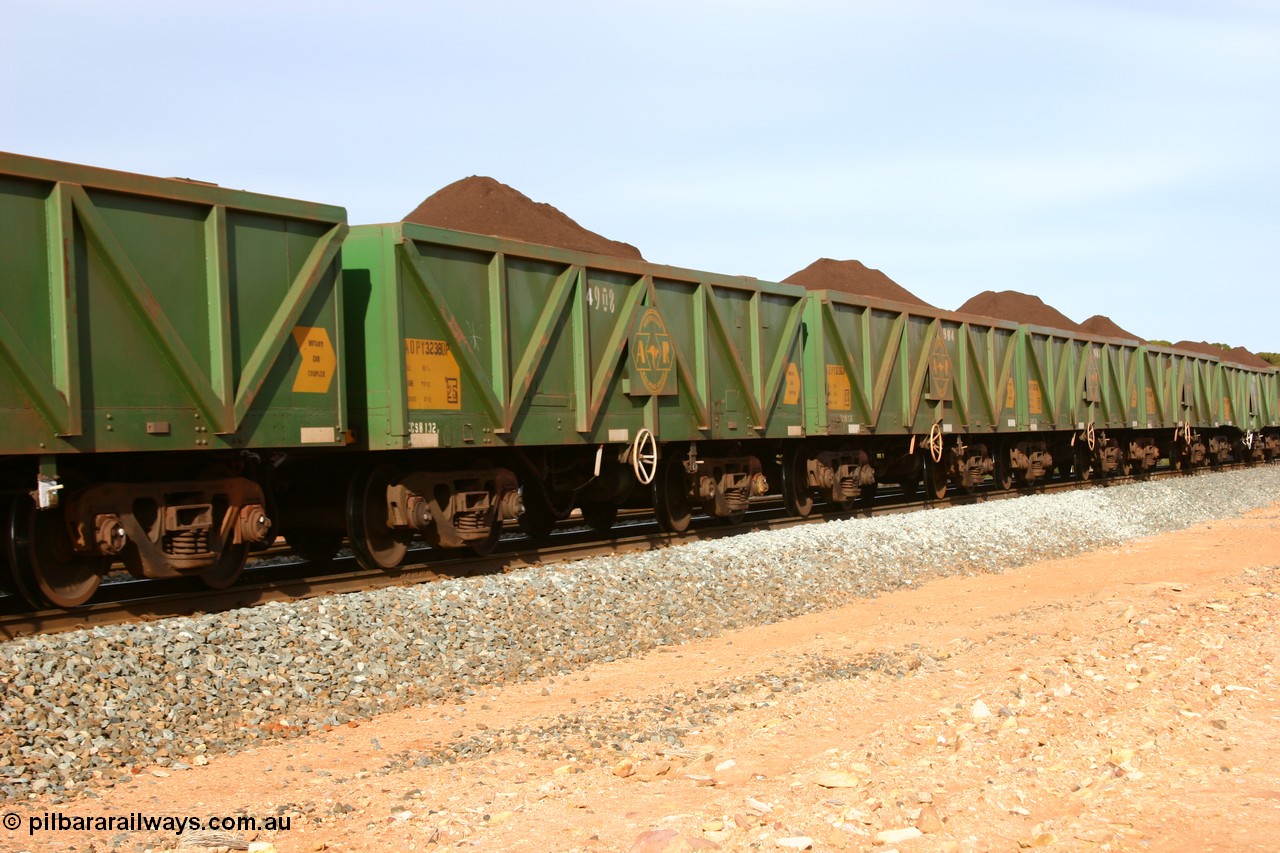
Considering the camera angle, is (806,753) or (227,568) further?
(227,568)

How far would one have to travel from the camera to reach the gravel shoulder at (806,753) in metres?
4.34

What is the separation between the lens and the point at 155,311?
8391 millimetres

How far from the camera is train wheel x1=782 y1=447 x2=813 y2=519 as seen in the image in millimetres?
16953

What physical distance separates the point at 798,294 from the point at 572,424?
597 centimetres

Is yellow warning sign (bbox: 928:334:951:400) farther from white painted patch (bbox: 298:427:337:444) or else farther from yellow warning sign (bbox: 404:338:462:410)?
white painted patch (bbox: 298:427:337:444)

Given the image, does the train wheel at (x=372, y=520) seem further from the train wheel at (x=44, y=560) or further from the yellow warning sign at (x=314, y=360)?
the train wheel at (x=44, y=560)

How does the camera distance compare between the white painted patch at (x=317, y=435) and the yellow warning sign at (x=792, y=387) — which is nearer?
the white painted patch at (x=317, y=435)

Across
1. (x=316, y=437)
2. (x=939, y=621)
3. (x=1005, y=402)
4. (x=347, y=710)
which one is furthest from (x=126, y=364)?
(x=1005, y=402)

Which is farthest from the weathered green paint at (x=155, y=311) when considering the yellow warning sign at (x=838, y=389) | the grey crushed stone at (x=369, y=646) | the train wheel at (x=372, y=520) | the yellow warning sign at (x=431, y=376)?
the yellow warning sign at (x=838, y=389)

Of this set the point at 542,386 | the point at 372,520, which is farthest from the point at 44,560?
the point at 542,386

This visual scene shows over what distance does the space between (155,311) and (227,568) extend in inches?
88.1

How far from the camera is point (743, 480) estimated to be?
15.3m

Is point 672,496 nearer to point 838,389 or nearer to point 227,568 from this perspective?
point 838,389

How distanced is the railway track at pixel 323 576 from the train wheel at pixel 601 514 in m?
0.18
